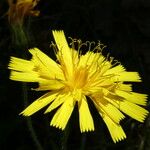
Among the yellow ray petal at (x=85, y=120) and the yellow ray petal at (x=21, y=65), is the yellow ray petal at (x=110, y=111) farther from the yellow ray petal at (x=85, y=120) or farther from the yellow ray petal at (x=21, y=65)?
the yellow ray petal at (x=21, y=65)

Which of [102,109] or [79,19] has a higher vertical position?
[79,19]

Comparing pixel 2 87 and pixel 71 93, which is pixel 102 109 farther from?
pixel 2 87

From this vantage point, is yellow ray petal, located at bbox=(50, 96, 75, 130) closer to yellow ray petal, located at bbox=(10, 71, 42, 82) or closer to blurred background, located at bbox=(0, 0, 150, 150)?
yellow ray petal, located at bbox=(10, 71, 42, 82)

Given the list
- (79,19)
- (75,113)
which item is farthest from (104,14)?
(75,113)

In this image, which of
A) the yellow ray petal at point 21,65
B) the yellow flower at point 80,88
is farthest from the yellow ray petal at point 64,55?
the yellow ray petal at point 21,65

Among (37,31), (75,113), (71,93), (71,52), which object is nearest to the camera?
(71,93)

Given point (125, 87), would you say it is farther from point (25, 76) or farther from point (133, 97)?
point (25, 76)

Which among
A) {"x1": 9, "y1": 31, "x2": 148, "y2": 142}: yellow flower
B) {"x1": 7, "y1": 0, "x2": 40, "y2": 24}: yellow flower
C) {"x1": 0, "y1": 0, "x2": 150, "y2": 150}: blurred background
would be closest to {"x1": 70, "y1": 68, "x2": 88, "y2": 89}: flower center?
{"x1": 9, "y1": 31, "x2": 148, "y2": 142}: yellow flower
